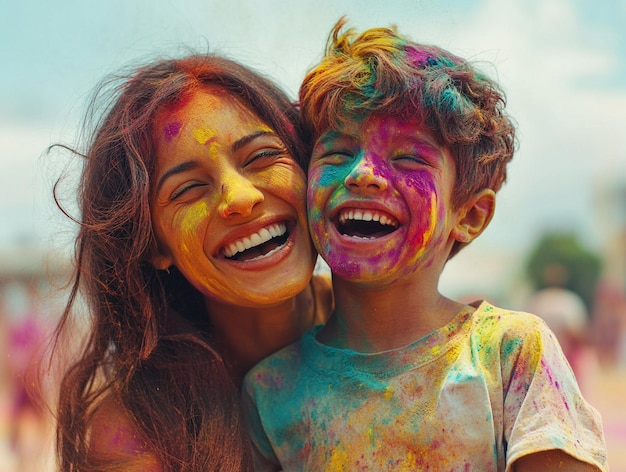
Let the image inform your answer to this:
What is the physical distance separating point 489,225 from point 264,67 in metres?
0.98

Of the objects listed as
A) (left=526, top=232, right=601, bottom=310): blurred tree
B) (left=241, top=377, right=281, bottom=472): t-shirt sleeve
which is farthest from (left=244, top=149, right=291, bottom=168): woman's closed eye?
(left=526, top=232, right=601, bottom=310): blurred tree

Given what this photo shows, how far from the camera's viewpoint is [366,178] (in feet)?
7.25

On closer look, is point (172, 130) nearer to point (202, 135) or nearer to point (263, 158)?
point (202, 135)

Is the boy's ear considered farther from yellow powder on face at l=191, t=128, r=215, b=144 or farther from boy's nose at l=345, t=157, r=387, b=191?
yellow powder on face at l=191, t=128, r=215, b=144

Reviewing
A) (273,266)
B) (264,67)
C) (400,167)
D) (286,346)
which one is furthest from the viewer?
(264,67)

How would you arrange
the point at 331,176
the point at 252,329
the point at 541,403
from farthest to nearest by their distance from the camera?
the point at 252,329
the point at 331,176
the point at 541,403

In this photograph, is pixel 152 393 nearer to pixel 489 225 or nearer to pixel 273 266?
pixel 273 266

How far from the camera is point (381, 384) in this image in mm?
2305

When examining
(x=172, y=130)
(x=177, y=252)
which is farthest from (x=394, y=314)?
(x=172, y=130)

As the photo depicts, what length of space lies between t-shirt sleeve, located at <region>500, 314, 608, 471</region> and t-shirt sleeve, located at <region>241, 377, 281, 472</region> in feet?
2.46

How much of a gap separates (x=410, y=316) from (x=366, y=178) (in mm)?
459

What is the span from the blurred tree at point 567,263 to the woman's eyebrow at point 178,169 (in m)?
20.7

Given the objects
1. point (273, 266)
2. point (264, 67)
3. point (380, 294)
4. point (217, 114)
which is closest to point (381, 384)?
point (380, 294)

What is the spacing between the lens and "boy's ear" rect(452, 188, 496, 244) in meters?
2.44
